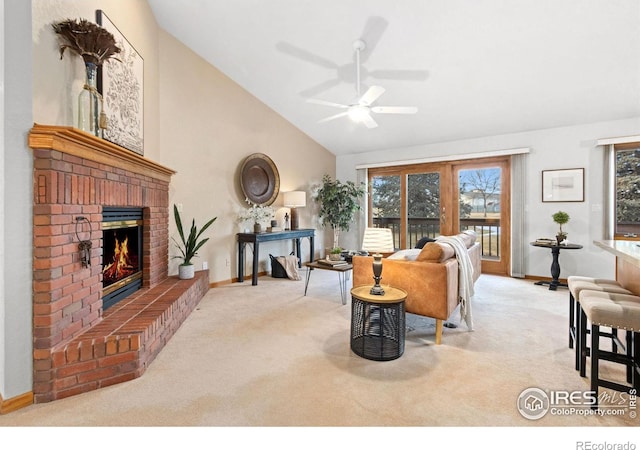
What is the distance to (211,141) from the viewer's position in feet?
14.1

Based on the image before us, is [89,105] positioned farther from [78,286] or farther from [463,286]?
[463,286]

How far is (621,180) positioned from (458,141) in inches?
88.5

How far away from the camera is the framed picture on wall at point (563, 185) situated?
14.4 ft

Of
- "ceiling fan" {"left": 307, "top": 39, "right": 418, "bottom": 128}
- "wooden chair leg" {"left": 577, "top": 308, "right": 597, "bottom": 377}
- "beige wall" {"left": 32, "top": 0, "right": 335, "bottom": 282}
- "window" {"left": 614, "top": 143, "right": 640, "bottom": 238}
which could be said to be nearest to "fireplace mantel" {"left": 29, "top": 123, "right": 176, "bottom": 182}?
"beige wall" {"left": 32, "top": 0, "right": 335, "bottom": 282}

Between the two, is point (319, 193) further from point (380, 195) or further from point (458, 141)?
point (458, 141)

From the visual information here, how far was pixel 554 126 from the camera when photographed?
452cm

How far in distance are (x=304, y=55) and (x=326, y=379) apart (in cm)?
351

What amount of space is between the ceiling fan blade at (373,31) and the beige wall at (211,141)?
2.20 meters

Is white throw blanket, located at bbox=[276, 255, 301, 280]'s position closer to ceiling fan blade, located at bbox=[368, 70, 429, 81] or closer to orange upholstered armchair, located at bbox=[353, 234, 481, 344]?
orange upholstered armchair, located at bbox=[353, 234, 481, 344]

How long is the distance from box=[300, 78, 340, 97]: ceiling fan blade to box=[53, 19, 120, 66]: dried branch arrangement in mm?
2590

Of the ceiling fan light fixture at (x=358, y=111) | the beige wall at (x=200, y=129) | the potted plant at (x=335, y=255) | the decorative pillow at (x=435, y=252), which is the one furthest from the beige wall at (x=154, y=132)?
the decorative pillow at (x=435, y=252)

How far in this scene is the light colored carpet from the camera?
61.2 inches

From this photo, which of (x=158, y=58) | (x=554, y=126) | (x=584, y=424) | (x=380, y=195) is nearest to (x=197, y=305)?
(x=158, y=58)

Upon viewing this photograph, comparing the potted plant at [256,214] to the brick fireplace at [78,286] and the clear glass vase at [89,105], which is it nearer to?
the brick fireplace at [78,286]
